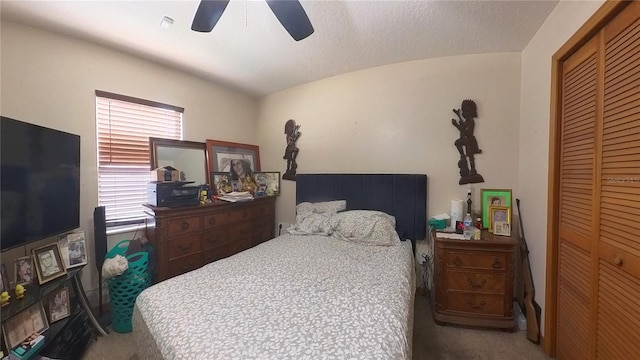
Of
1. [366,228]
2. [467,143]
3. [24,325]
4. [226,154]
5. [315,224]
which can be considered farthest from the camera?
[226,154]

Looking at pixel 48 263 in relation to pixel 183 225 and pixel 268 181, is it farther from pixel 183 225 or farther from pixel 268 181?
pixel 268 181

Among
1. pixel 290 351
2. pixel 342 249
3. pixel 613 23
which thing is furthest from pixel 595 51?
pixel 290 351

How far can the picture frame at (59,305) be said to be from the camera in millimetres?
1685

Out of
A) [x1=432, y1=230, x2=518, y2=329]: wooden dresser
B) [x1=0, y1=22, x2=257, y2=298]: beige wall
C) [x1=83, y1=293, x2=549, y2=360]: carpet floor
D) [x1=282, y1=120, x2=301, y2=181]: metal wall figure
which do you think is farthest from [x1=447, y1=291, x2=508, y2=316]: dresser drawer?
[x1=0, y1=22, x2=257, y2=298]: beige wall

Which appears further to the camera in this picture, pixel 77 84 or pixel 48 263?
pixel 77 84

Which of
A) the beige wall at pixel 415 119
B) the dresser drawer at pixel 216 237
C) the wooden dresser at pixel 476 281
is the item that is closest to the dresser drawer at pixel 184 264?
the dresser drawer at pixel 216 237

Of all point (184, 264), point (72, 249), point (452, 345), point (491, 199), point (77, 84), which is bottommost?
point (452, 345)

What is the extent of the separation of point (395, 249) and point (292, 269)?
914 mm

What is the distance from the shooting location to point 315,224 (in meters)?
2.47

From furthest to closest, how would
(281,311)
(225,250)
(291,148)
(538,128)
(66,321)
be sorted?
(291,148), (225,250), (538,128), (66,321), (281,311)

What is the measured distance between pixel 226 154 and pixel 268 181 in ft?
2.15

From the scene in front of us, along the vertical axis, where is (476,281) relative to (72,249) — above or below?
below

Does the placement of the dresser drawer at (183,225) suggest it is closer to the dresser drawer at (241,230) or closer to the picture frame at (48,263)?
the dresser drawer at (241,230)

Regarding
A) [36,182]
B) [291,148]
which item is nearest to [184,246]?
[36,182]
